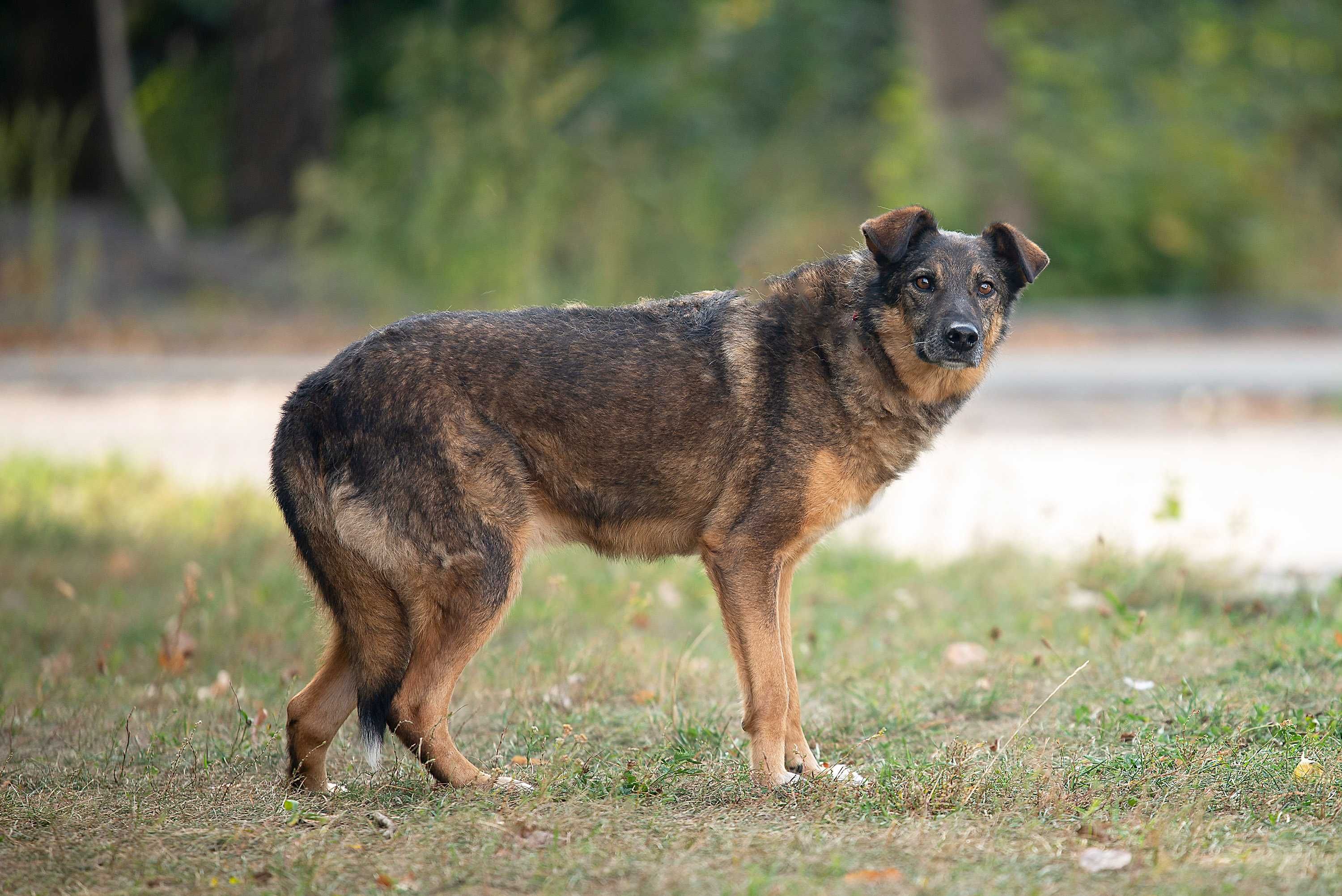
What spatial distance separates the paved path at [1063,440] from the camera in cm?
820

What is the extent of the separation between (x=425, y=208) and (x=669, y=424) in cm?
1124

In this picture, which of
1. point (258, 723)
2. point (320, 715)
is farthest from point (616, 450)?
point (258, 723)

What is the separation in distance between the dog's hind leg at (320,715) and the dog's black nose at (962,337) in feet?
7.43

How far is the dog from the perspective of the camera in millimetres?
4336

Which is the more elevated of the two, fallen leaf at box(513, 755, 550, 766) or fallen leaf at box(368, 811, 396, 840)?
fallen leaf at box(368, 811, 396, 840)

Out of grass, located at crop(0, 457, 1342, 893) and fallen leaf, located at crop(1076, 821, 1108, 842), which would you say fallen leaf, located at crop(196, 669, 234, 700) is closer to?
grass, located at crop(0, 457, 1342, 893)

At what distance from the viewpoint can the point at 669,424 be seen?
182 inches

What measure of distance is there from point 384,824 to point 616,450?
1.40 meters

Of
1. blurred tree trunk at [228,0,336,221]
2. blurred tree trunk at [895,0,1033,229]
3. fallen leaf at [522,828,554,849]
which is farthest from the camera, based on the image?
blurred tree trunk at [895,0,1033,229]

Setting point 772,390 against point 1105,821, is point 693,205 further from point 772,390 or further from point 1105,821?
point 1105,821

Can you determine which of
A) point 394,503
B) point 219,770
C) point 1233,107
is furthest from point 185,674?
point 1233,107

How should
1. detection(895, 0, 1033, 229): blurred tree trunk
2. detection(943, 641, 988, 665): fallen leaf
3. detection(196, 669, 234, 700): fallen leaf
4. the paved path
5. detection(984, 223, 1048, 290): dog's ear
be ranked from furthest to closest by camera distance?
detection(895, 0, 1033, 229): blurred tree trunk
the paved path
detection(943, 641, 988, 665): fallen leaf
detection(196, 669, 234, 700): fallen leaf
detection(984, 223, 1048, 290): dog's ear

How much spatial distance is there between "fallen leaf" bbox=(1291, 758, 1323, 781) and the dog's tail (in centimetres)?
275

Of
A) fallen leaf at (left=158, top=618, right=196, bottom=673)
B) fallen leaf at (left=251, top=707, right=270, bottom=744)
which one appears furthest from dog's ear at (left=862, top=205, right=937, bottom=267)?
fallen leaf at (left=158, top=618, right=196, bottom=673)
